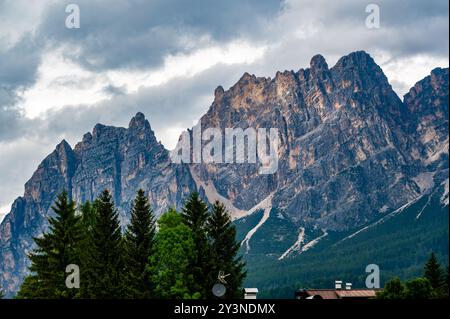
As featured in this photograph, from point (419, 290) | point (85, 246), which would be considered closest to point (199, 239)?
point (85, 246)

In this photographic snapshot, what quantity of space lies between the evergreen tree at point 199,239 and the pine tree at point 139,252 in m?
3.78

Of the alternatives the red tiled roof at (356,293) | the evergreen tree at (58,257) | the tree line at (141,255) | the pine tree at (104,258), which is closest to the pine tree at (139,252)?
the tree line at (141,255)

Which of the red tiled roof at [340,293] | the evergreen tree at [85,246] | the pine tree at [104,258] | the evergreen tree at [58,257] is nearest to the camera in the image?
the pine tree at [104,258]

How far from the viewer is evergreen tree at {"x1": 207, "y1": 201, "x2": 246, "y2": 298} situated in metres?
77.1

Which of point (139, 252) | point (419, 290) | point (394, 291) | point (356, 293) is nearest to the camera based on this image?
point (139, 252)

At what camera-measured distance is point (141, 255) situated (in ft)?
260

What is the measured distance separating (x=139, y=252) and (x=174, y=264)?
492 cm

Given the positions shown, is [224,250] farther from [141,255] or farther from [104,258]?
[104,258]

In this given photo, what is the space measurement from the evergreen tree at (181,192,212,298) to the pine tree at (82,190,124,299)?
278 inches

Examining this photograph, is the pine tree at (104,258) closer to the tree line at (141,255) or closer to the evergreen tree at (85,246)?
the tree line at (141,255)

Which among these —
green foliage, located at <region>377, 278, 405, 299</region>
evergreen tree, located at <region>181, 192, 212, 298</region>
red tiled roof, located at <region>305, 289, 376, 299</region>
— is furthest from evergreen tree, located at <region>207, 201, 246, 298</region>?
green foliage, located at <region>377, 278, 405, 299</region>

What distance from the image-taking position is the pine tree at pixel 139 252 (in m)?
77.6
